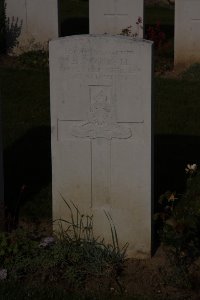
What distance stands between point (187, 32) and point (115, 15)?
4.06 feet

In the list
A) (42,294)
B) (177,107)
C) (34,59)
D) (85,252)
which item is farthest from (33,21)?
(42,294)

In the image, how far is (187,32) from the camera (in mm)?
12531

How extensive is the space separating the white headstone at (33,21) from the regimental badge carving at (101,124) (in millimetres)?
7206

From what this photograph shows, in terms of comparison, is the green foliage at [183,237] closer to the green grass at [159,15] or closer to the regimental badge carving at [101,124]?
the regimental badge carving at [101,124]

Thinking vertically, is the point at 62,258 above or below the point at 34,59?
below

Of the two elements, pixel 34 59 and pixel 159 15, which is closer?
pixel 34 59

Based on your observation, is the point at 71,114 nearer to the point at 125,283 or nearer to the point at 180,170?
the point at 125,283

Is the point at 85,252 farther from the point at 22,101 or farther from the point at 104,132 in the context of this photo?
the point at 22,101

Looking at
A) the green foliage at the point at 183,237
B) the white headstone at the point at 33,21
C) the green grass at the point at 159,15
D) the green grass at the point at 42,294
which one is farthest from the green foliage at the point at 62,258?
the green grass at the point at 159,15

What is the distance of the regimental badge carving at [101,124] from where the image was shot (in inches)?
227

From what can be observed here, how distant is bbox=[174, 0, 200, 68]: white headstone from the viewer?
40.5ft

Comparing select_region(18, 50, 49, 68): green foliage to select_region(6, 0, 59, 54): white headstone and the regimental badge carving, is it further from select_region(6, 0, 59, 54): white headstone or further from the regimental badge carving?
the regimental badge carving

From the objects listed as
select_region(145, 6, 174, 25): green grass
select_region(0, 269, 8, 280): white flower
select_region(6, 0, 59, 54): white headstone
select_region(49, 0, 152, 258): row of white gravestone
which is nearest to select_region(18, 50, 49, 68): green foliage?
select_region(6, 0, 59, 54): white headstone

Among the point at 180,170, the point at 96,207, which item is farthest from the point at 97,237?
the point at 180,170
